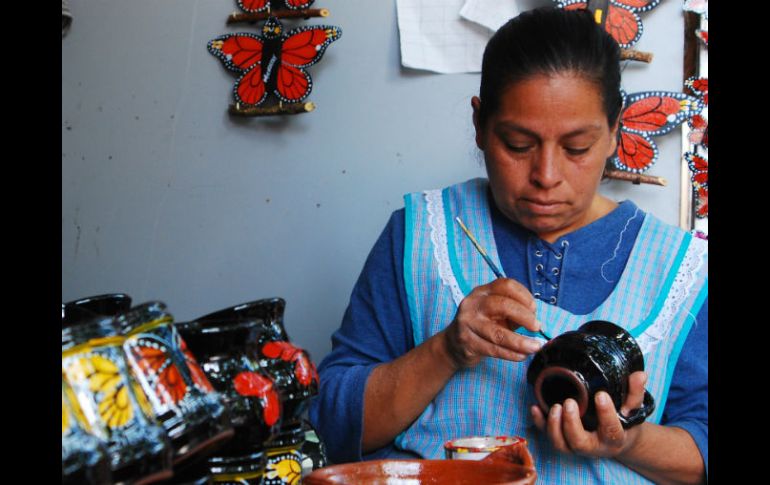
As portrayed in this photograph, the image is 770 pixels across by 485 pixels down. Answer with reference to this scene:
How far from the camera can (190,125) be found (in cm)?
251

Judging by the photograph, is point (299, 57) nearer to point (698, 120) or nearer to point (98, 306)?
point (698, 120)

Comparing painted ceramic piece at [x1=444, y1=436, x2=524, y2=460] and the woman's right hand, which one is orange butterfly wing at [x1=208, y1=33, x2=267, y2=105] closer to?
the woman's right hand

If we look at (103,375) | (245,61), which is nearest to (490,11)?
(245,61)

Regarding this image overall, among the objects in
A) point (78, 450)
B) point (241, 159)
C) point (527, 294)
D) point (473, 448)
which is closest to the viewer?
point (78, 450)

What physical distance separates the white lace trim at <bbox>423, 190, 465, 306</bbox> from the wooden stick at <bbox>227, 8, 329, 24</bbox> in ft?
2.39

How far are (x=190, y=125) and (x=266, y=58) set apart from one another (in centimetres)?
32

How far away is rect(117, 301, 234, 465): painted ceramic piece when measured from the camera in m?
0.66

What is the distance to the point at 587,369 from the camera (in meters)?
1.23

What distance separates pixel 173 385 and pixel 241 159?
1835 mm

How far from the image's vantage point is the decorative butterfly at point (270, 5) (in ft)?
7.65

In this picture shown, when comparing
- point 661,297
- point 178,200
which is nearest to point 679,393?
point 661,297

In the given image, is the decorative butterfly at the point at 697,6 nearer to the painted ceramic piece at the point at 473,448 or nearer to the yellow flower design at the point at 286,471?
the painted ceramic piece at the point at 473,448

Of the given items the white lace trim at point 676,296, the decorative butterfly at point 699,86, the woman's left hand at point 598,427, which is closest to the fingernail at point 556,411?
the woman's left hand at point 598,427

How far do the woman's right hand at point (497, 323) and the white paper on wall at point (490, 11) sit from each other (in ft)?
3.25
